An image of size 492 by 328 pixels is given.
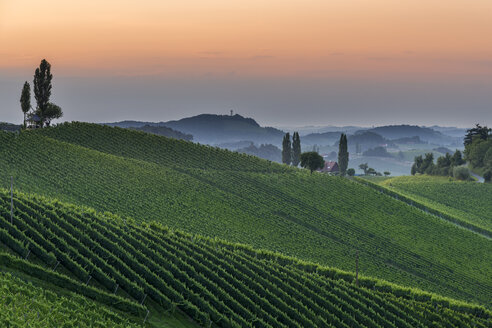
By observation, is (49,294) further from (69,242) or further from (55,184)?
(55,184)

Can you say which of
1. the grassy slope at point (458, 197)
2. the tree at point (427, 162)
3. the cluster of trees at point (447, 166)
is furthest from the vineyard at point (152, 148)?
the tree at point (427, 162)

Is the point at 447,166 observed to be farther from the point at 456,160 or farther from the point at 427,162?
the point at 427,162

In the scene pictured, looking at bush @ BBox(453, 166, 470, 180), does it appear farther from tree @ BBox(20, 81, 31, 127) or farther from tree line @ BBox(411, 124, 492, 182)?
tree @ BBox(20, 81, 31, 127)

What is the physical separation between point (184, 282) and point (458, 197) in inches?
2848

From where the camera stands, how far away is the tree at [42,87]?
91.9 meters

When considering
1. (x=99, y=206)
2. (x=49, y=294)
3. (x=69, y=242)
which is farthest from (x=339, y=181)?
(x=49, y=294)

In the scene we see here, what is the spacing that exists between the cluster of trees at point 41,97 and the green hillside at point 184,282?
187 feet

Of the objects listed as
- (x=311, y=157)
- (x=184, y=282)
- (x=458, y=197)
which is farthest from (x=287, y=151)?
(x=184, y=282)

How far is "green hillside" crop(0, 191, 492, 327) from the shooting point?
28.5 metres

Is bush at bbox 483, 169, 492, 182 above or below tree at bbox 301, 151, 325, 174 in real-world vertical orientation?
below

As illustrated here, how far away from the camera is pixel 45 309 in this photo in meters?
23.8

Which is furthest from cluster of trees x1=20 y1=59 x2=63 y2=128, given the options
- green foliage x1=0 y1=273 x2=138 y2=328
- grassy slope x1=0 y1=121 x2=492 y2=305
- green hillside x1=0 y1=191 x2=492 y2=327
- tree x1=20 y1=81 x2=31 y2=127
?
green foliage x1=0 y1=273 x2=138 y2=328

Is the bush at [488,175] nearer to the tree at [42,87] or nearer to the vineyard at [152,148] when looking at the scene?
the vineyard at [152,148]

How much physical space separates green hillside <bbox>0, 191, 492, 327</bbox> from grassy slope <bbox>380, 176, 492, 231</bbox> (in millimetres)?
43887
